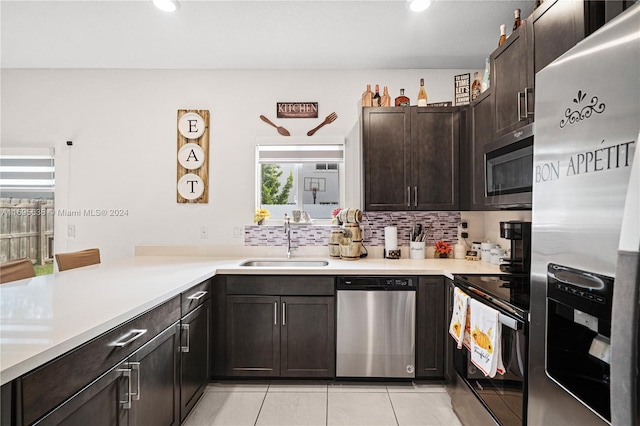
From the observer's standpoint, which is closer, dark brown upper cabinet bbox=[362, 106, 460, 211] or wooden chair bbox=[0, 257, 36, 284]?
wooden chair bbox=[0, 257, 36, 284]

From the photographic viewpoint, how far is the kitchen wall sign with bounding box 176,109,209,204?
3.24 m

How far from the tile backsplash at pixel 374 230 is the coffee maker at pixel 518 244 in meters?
0.88

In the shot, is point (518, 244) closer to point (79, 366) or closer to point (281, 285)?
point (281, 285)

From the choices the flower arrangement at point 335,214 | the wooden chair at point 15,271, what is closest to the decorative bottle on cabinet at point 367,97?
the flower arrangement at point 335,214

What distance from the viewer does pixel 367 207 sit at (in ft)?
9.54

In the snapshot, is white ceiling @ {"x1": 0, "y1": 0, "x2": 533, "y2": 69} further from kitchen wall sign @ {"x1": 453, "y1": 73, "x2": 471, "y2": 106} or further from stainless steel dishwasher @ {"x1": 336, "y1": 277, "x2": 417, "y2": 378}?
stainless steel dishwasher @ {"x1": 336, "y1": 277, "x2": 417, "y2": 378}

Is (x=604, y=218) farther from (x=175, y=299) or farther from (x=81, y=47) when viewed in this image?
(x=81, y=47)

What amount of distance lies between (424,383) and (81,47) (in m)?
3.75

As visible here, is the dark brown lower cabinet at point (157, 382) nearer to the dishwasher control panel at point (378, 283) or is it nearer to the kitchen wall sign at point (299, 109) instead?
the dishwasher control panel at point (378, 283)

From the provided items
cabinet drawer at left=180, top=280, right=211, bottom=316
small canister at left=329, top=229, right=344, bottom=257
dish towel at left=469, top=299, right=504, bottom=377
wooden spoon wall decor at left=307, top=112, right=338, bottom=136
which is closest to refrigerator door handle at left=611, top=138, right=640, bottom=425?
dish towel at left=469, top=299, right=504, bottom=377

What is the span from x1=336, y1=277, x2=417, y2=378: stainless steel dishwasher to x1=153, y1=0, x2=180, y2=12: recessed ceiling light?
6.96ft

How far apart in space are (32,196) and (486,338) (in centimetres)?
383

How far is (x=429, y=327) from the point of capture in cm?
255

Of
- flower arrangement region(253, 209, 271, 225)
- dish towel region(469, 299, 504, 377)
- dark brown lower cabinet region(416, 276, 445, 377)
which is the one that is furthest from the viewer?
flower arrangement region(253, 209, 271, 225)
